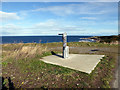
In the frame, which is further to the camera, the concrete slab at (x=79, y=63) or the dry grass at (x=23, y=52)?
the dry grass at (x=23, y=52)

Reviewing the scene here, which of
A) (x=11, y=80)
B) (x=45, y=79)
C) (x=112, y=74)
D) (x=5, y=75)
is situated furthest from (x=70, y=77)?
(x=5, y=75)

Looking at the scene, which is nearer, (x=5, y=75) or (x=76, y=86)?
(x=76, y=86)

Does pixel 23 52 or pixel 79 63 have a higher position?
pixel 23 52

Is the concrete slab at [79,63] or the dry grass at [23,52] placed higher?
the dry grass at [23,52]

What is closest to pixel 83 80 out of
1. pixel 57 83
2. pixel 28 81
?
pixel 57 83

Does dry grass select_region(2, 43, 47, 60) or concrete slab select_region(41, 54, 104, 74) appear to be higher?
dry grass select_region(2, 43, 47, 60)

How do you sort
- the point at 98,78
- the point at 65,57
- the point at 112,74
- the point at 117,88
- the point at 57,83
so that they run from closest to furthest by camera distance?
the point at 117,88, the point at 57,83, the point at 98,78, the point at 112,74, the point at 65,57

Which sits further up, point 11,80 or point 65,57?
point 65,57

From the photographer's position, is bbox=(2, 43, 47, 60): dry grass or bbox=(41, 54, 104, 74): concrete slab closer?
bbox=(41, 54, 104, 74): concrete slab

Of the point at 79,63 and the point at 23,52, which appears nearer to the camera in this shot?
the point at 79,63

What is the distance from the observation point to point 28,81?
162 inches

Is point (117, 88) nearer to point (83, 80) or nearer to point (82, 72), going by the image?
point (83, 80)

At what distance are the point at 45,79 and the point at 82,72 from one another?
2017 millimetres

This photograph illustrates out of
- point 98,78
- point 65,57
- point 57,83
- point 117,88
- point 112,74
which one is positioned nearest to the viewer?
point 117,88
